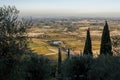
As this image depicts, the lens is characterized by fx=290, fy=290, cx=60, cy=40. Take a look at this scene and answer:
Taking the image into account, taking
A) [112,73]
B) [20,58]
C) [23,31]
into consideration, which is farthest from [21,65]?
[112,73]

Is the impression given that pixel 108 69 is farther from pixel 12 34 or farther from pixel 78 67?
pixel 12 34

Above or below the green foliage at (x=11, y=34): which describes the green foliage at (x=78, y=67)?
below

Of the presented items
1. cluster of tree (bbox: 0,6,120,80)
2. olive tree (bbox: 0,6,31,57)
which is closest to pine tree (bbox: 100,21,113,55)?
cluster of tree (bbox: 0,6,120,80)

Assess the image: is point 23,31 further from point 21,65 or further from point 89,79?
point 89,79

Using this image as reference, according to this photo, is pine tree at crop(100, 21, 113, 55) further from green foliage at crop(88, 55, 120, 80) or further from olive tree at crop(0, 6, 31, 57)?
olive tree at crop(0, 6, 31, 57)

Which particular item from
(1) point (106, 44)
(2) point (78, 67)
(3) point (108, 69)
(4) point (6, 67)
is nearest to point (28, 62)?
(2) point (78, 67)

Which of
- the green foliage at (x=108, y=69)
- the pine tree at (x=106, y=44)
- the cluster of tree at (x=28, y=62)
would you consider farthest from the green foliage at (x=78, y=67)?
the green foliage at (x=108, y=69)

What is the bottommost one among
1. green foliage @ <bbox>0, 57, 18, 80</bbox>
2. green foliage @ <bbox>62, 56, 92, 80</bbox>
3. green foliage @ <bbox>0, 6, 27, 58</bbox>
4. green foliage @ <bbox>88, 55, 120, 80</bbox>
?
green foliage @ <bbox>62, 56, 92, 80</bbox>

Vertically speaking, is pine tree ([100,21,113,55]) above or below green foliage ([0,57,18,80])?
below

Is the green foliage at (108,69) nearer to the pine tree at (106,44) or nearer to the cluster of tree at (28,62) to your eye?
the cluster of tree at (28,62)

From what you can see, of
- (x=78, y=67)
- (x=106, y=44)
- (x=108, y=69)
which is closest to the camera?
(x=108, y=69)
